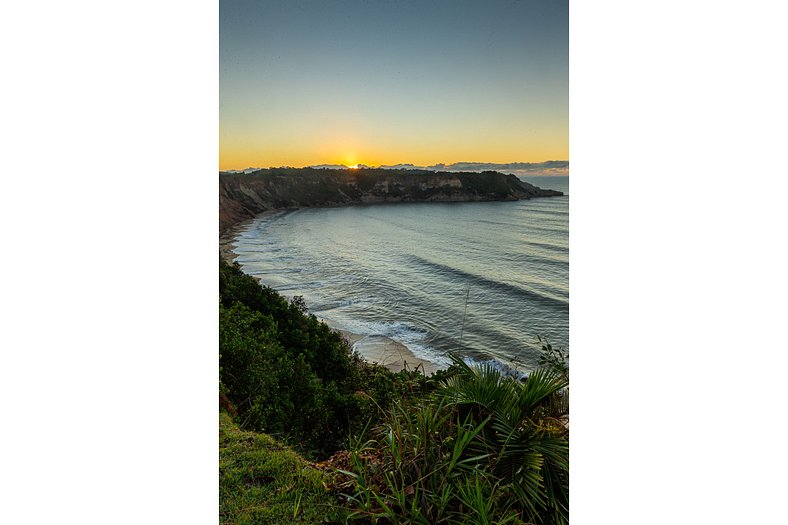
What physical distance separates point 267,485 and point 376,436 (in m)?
0.59

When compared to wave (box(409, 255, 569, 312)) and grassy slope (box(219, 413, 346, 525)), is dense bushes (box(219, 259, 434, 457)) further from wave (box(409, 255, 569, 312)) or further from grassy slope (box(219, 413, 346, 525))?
A: wave (box(409, 255, 569, 312))

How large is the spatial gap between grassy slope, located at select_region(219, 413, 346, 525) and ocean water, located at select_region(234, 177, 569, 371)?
0.81 meters

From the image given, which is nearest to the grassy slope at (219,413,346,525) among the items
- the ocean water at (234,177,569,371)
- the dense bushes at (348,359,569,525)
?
the dense bushes at (348,359,569,525)

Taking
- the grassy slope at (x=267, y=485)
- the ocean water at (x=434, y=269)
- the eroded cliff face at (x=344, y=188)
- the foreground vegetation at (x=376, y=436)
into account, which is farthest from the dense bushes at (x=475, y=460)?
the eroded cliff face at (x=344, y=188)

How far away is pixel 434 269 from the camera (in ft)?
11.1

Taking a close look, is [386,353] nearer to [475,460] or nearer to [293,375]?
[293,375]

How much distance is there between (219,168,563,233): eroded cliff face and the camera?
3.42 meters

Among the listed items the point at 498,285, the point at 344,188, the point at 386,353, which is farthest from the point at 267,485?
the point at 344,188

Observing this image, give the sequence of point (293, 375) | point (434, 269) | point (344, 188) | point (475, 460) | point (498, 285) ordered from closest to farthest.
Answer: point (475, 460)
point (498, 285)
point (434, 269)
point (293, 375)
point (344, 188)

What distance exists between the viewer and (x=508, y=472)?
2629 millimetres

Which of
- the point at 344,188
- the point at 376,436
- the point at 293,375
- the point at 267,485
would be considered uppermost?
the point at 344,188

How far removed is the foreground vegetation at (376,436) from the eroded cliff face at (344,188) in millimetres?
441
